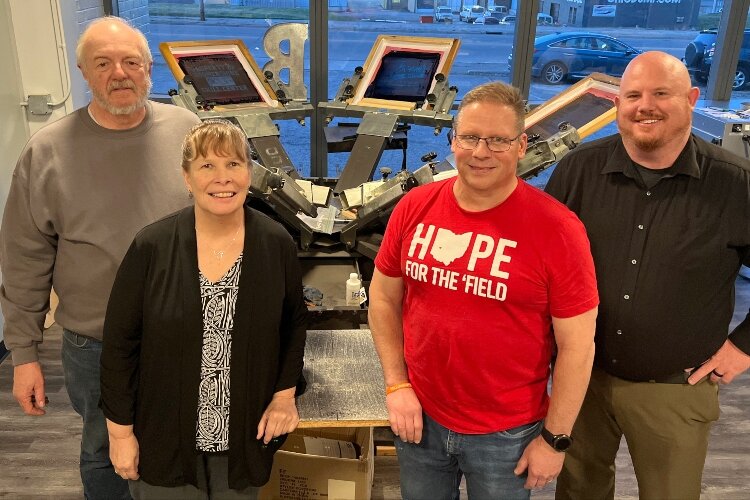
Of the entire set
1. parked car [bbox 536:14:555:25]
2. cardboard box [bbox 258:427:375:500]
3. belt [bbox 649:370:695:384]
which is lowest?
cardboard box [bbox 258:427:375:500]

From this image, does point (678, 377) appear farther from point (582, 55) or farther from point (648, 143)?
point (582, 55)

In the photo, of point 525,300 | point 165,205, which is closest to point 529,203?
point 525,300

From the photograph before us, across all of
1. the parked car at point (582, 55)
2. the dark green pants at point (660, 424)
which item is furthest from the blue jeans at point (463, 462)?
the parked car at point (582, 55)

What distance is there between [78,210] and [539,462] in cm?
135

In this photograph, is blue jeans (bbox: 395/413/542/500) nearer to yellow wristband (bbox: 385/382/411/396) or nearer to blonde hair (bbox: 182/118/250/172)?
yellow wristband (bbox: 385/382/411/396)

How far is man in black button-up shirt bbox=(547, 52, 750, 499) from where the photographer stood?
1.75 metres

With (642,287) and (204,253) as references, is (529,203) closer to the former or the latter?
(642,287)

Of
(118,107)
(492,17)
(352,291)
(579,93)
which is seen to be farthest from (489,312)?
(492,17)

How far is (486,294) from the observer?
1.49 metres

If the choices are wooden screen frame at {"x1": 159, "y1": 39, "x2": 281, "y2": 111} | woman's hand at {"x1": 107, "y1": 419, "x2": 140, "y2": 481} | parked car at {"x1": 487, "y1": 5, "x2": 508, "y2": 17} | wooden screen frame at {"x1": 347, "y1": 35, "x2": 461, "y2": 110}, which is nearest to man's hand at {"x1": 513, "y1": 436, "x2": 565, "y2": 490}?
woman's hand at {"x1": 107, "y1": 419, "x2": 140, "y2": 481}

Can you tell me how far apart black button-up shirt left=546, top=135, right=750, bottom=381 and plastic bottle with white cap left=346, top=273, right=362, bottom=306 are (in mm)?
889

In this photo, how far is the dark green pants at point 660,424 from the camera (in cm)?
186

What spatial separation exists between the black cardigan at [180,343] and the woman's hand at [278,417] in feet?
0.06

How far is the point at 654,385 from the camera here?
187 cm
